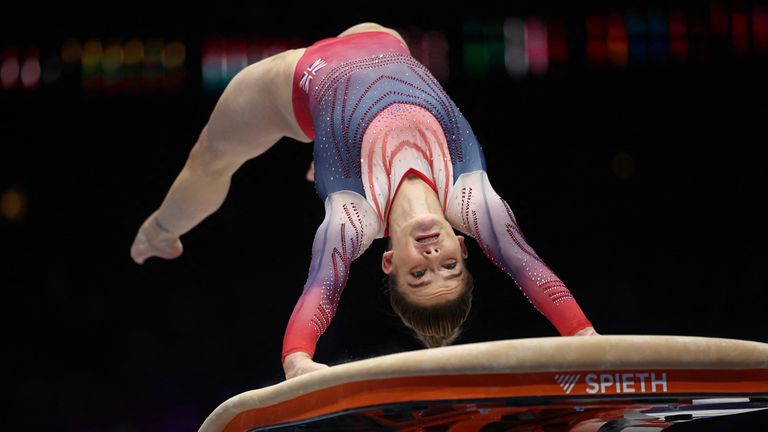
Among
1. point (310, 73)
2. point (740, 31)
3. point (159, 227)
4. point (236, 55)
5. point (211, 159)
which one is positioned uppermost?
point (236, 55)

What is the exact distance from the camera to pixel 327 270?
2.28m

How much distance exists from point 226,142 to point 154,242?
20.8 inches

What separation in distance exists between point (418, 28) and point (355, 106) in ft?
4.41

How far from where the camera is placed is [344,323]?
3.91 metres

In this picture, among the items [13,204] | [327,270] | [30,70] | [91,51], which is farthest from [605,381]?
[13,204]

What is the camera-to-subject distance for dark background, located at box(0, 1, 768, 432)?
3.86 meters

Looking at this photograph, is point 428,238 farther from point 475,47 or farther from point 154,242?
point 475,47

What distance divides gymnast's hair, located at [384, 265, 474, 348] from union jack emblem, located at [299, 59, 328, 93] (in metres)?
0.73

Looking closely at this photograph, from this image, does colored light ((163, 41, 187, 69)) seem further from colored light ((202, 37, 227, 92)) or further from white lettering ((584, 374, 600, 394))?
white lettering ((584, 374, 600, 394))

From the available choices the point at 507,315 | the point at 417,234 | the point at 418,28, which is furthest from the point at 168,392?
the point at 417,234

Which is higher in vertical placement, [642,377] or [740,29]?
[740,29]

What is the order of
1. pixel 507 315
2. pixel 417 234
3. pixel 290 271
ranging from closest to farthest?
pixel 417 234 < pixel 507 315 < pixel 290 271

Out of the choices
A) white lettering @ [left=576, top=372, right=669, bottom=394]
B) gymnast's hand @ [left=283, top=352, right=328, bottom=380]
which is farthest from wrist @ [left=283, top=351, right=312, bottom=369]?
white lettering @ [left=576, top=372, right=669, bottom=394]

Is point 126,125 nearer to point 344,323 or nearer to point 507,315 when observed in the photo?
point 344,323
